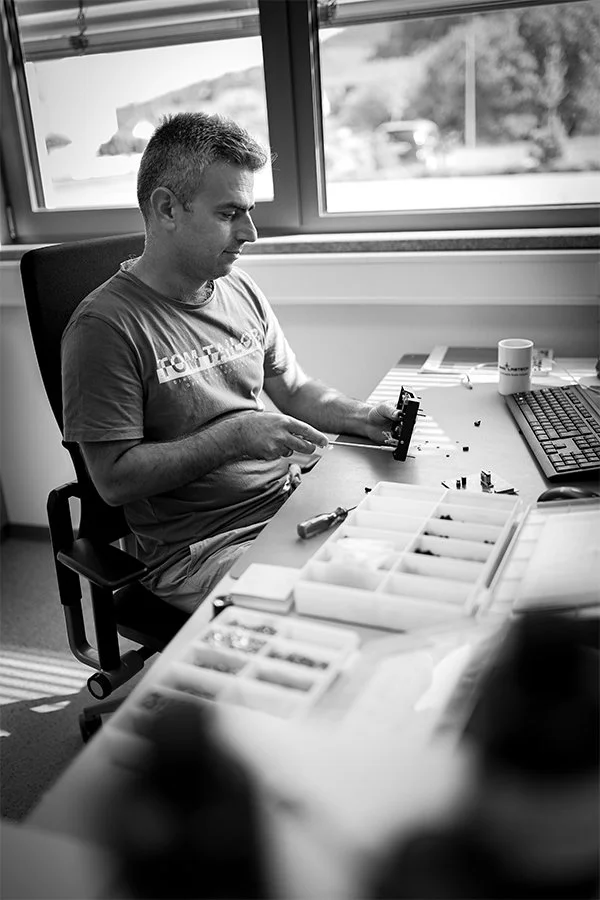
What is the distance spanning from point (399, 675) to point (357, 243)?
1.62 meters

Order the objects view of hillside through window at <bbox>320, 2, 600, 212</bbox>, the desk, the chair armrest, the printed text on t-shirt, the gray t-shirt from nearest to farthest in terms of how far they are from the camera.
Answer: the desk, the chair armrest, the gray t-shirt, the printed text on t-shirt, view of hillside through window at <bbox>320, 2, 600, 212</bbox>

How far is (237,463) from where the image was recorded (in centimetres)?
156

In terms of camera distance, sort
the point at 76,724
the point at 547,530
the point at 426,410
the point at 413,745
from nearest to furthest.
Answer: the point at 413,745, the point at 547,530, the point at 426,410, the point at 76,724

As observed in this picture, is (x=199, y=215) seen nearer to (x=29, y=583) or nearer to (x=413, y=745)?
(x=413, y=745)

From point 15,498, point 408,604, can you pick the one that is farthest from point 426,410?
point 15,498

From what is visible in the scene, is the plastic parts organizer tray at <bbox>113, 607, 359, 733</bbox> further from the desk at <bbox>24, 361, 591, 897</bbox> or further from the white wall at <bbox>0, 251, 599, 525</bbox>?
the white wall at <bbox>0, 251, 599, 525</bbox>

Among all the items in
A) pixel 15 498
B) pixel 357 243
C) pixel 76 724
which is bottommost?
pixel 76 724

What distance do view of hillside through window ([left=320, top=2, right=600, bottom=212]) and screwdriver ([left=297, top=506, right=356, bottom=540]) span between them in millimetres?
1359

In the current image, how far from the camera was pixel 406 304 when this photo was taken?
7.25 feet

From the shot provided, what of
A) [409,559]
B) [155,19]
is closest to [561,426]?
[409,559]

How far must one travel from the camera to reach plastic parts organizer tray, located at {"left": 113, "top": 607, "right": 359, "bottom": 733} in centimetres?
71

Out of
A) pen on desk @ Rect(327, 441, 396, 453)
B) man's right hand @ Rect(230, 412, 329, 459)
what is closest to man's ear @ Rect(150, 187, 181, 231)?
man's right hand @ Rect(230, 412, 329, 459)

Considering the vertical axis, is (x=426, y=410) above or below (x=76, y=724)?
above

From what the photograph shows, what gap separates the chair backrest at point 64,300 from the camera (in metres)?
1.43
